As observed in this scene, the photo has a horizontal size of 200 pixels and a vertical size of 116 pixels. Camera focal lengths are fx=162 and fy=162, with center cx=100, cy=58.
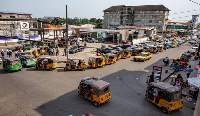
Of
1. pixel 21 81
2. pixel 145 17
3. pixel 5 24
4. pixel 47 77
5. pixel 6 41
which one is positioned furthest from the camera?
pixel 145 17

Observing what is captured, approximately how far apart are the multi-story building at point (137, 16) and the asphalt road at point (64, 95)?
6830 centimetres

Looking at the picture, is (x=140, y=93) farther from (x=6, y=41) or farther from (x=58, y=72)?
(x=6, y=41)

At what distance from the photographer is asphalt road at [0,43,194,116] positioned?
11273mm

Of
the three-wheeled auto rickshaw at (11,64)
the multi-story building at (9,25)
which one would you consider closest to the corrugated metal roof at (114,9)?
the multi-story building at (9,25)

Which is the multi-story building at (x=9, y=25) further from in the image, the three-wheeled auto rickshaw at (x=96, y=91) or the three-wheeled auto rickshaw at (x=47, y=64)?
the three-wheeled auto rickshaw at (x=96, y=91)

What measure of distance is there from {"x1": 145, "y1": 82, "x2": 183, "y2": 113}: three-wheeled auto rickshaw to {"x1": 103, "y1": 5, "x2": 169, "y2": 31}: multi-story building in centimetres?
7544

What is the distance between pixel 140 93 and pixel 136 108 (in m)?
2.90

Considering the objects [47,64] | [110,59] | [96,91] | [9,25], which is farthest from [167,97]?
[9,25]

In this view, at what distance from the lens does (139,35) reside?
55844mm

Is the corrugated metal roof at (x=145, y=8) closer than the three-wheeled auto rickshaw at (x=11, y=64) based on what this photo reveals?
No

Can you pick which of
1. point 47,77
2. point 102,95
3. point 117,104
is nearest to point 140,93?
point 117,104

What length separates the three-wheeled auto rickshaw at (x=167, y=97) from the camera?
10961 mm

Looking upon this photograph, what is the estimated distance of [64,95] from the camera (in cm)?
1363

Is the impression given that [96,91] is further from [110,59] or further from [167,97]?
[110,59]
